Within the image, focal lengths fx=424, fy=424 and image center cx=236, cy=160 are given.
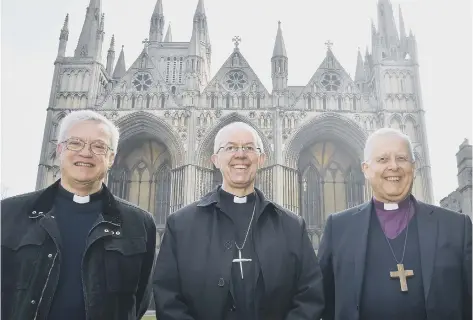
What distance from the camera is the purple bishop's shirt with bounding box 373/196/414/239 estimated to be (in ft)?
11.6

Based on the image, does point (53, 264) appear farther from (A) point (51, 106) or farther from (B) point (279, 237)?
(A) point (51, 106)

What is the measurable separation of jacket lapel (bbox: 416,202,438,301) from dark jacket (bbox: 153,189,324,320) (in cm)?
79

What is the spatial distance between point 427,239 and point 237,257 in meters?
1.50

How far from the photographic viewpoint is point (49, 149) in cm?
2133

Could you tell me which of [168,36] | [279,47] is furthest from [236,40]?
[168,36]

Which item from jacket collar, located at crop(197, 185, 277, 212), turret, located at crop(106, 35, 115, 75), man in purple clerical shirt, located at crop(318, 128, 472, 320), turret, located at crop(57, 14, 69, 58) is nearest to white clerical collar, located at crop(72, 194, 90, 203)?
jacket collar, located at crop(197, 185, 277, 212)

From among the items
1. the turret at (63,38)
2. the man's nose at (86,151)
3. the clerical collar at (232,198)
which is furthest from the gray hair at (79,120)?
the turret at (63,38)

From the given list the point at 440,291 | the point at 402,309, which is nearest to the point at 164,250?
the point at 402,309

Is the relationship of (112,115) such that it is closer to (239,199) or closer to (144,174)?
(144,174)

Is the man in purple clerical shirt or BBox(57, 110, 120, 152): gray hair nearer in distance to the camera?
the man in purple clerical shirt

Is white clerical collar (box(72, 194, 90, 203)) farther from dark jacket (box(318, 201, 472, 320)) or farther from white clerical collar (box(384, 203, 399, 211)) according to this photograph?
white clerical collar (box(384, 203, 399, 211))

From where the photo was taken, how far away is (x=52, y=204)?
338 cm

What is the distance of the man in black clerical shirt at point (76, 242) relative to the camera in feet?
9.77

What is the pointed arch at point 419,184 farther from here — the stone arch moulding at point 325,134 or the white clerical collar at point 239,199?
the white clerical collar at point 239,199
